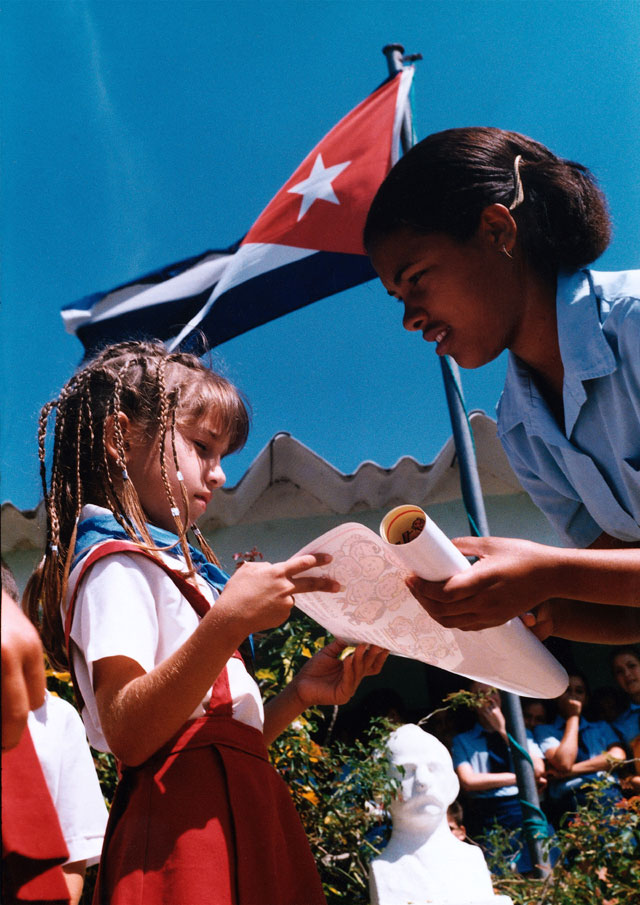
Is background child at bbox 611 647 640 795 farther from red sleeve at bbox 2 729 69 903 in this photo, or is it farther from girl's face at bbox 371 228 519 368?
red sleeve at bbox 2 729 69 903

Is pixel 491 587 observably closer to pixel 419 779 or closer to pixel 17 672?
pixel 17 672

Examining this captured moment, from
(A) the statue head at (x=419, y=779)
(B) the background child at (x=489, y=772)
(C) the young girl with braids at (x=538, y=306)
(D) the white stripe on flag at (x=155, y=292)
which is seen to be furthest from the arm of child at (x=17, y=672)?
(D) the white stripe on flag at (x=155, y=292)

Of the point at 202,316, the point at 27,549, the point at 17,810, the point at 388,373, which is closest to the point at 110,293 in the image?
the point at 202,316

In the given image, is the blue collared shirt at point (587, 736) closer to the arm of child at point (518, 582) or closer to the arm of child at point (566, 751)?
the arm of child at point (566, 751)

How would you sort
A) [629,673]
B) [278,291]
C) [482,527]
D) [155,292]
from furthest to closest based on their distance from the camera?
[155,292], [278,291], [629,673], [482,527]

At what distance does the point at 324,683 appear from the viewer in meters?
1.28

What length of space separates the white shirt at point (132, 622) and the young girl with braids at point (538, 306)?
512 mm

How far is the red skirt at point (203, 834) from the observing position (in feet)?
3.01

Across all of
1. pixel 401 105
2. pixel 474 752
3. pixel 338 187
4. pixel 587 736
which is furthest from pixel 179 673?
pixel 401 105

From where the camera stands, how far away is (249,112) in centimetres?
264

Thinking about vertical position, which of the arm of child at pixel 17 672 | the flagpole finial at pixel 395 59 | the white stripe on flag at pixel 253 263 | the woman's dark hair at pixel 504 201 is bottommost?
the arm of child at pixel 17 672

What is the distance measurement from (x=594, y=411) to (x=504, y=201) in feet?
1.30

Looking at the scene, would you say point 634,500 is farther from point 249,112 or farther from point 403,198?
point 249,112

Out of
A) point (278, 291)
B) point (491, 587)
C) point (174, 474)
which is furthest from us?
point (278, 291)
